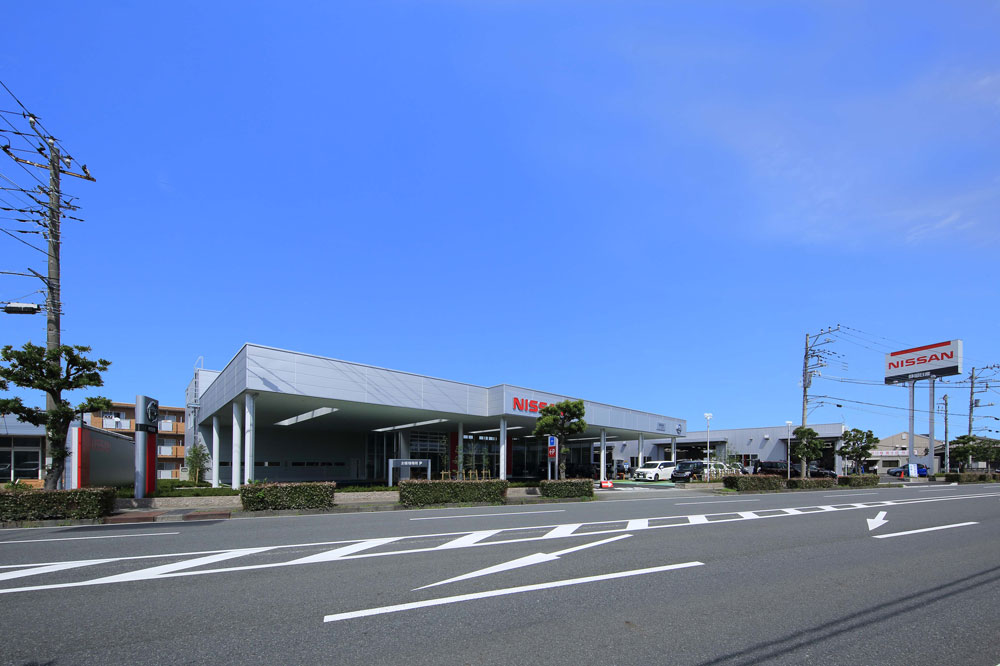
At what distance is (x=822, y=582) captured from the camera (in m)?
7.23

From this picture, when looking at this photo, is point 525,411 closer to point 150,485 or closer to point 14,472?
point 150,485

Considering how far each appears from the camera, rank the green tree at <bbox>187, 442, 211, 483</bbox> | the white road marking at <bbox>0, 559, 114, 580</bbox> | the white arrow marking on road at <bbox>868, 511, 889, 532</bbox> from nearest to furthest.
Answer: the white road marking at <bbox>0, 559, 114, 580</bbox> < the white arrow marking on road at <bbox>868, 511, 889, 532</bbox> < the green tree at <bbox>187, 442, 211, 483</bbox>

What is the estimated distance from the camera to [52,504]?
14.3 meters

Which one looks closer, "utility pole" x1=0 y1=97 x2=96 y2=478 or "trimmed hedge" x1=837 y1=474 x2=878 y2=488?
"utility pole" x1=0 y1=97 x2=96 y2=478

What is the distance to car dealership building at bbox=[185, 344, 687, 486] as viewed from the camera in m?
22.9

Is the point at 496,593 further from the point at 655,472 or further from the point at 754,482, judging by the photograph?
the point at 655,472

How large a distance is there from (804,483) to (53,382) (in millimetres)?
33776

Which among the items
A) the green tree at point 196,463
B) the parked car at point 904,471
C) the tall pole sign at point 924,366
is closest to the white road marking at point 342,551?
the green tree at point 196,463

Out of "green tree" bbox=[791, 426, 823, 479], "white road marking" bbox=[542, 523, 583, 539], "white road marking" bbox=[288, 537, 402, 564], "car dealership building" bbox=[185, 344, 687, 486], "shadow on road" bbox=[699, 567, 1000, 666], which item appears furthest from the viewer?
"green tree" bbox=[791, 426, 823, 479]

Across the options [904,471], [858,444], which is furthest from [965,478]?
[904,471]

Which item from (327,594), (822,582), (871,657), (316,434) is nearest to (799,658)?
(871,657)

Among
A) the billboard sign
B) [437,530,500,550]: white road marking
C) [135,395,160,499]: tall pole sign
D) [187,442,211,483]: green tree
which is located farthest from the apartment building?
the billboard sign

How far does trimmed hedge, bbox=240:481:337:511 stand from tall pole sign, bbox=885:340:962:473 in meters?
53.8

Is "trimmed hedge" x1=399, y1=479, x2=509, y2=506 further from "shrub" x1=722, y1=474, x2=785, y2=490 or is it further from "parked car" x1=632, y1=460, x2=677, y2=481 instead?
"parked car" x1=632, y1=460, x2=677, y2=481
